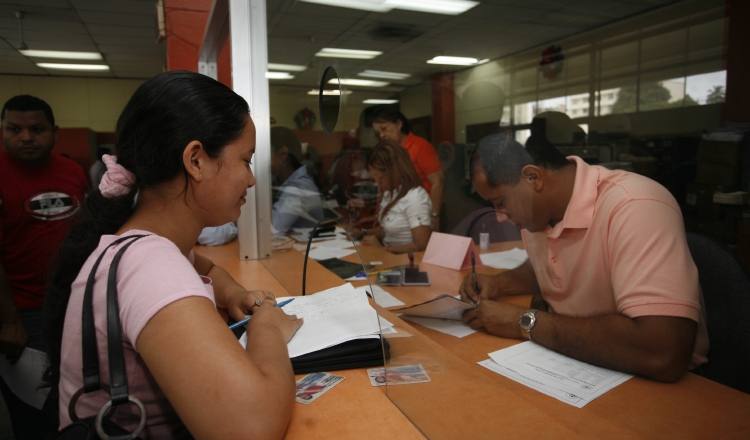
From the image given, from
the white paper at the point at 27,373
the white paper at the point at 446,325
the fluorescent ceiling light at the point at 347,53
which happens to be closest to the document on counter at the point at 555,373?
the white paper at the point at 446,325

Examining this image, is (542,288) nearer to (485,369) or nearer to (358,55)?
(485,369)

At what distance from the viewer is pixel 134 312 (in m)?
0.65

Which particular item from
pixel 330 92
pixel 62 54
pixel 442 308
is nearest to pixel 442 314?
pixel 442 308

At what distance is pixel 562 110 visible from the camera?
0.66 meters

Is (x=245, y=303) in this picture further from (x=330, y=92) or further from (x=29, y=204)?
(x=29, y=204)

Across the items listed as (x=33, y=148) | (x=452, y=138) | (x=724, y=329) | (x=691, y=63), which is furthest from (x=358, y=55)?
(x=33, y=148)

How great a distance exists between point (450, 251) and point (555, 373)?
1.23ft

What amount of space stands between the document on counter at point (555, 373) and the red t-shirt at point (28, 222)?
2092 millimetres

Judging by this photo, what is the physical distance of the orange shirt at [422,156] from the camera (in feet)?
3.27

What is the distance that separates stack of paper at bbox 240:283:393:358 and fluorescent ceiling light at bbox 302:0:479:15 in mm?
→ 634

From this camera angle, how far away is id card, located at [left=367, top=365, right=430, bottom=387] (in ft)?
2.73

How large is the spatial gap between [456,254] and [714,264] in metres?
0.53

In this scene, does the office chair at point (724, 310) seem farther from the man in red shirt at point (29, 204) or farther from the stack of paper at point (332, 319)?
the man in red shirt at point (29, 204)

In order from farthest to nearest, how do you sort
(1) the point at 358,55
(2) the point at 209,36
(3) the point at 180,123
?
(2) the point at 209,36 → (1) the point at 358,55 → (3) the point at 180,123
